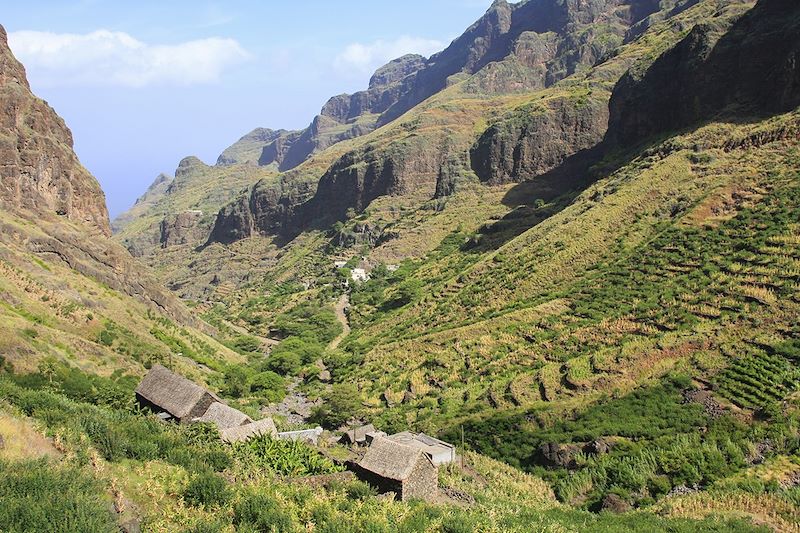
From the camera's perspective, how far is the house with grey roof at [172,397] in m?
27.6

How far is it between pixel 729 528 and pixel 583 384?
15343mm

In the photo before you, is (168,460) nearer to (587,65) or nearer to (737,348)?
(737,348)

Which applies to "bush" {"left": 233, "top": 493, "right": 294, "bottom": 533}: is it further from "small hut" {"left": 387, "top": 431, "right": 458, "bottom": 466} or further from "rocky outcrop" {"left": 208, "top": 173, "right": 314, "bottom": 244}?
"rocky outcrop" {"left": 208, "top": 173, "right": 314, "bottom": 244}

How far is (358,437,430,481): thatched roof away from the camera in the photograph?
20031 millimetres

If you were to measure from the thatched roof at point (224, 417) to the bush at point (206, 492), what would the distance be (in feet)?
39.8

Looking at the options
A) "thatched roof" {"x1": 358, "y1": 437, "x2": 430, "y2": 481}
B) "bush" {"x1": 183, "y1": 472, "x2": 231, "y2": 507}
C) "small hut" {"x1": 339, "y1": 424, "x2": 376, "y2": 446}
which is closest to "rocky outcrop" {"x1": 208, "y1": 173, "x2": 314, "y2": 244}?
"small hut" {"x1": 339, "y1": 424, "x2": 376, "y2": 446}

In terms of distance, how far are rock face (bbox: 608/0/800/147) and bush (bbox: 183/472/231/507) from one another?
175 feet

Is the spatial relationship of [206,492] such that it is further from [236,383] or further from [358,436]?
[236,383]

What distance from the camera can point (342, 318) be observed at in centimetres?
7606

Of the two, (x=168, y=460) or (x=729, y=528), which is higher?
(x=168, y=460)

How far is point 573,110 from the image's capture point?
95625mm

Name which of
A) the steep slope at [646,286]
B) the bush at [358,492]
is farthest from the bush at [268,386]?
the bush at [358,492]

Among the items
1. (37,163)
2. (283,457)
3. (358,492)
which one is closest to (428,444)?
(283,457)

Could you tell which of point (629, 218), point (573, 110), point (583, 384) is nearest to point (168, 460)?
point (583, 384)
